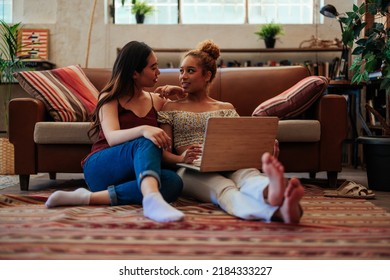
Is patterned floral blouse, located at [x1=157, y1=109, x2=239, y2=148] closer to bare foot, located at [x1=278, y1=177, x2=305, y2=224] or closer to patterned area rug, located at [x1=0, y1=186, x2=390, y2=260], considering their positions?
patterned area rug, located at [x1=0, y1=186, x2=390, y2=260]

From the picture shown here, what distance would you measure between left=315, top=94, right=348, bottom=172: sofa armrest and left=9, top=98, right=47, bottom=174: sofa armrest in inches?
64.9

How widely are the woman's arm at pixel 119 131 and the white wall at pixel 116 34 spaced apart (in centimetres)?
344

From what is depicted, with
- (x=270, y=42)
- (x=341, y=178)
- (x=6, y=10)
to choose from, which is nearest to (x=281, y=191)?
(x=341, y=178)

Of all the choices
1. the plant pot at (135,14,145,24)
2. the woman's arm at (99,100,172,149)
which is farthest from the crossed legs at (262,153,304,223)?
the plant pot at (135,14,145,24)

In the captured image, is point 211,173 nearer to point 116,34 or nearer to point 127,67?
point 127,67

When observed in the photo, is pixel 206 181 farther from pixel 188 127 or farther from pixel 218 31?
pixel 218 31

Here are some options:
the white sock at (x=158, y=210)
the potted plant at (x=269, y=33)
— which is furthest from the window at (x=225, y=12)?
the white sock at (x=158, y=210)

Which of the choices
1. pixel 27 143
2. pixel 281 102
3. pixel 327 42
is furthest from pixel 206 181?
pixel 327 42

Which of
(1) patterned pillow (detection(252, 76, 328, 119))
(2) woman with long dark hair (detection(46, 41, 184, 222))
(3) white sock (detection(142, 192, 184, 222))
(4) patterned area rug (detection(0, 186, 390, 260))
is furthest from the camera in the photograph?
(1) patterned pillow (detection(252, 76, 328, 119))

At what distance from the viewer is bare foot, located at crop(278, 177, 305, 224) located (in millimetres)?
1371

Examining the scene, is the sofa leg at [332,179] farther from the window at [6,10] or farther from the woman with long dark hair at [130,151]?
the window at [6,10]

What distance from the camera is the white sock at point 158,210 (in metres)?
1.57

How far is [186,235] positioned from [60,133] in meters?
1.56
